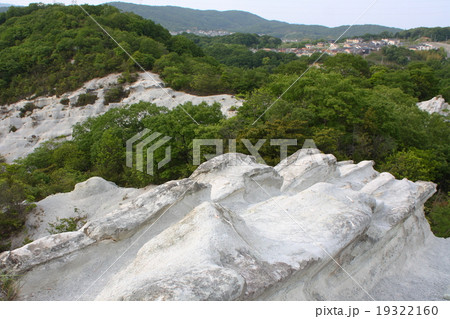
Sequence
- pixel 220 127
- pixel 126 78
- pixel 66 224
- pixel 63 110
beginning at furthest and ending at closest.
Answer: pixel 126 78 → pixel 63 110 → pixel 220 127 → pixel 66 224

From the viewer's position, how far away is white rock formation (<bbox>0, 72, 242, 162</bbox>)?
37500 mm

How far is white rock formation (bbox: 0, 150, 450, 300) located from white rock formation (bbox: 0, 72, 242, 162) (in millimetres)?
26166

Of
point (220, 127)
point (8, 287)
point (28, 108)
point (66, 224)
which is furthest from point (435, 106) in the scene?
point (28, 108)

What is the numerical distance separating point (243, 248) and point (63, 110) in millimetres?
42461

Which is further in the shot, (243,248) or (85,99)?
(85,99)

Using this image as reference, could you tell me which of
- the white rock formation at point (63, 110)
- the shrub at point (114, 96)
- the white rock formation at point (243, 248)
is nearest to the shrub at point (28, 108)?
the white rock formation at point (63, 110)

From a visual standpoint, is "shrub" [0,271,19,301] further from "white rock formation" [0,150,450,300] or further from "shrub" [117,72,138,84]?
"shrub" [117,72,138,84]

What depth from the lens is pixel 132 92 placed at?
4222 cm

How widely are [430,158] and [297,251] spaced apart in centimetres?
2303

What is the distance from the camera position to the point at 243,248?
5.93 meters

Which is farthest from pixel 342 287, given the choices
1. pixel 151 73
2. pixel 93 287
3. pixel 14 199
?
pixel 151 73

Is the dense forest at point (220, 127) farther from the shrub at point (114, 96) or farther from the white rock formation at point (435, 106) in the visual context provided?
the white rock formation at point (435, 106)

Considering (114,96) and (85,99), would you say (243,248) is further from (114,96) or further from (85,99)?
(85,99)

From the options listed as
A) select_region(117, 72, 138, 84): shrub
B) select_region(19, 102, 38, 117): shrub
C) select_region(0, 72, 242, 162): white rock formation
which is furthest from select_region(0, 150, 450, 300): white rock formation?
select_region(19, 102, 38, 117): shrub
